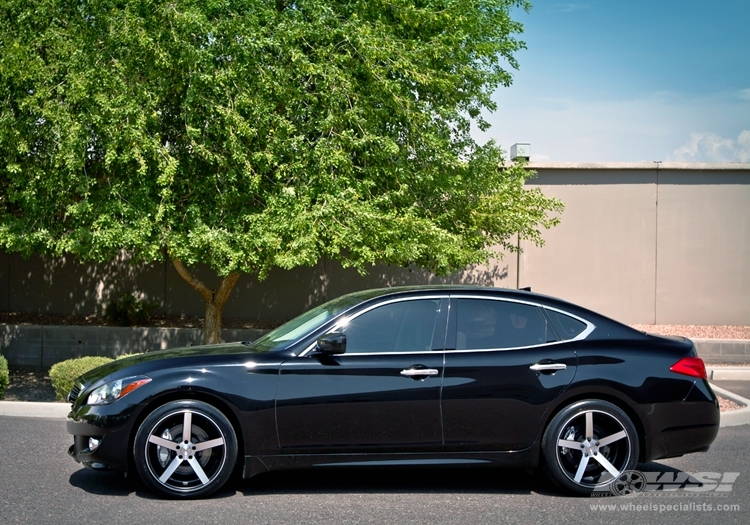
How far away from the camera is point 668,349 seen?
6.51 m

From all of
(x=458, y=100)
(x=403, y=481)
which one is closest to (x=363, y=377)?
(x=403, y=481)

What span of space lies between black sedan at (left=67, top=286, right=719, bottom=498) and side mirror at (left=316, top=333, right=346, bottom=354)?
0.03 feet

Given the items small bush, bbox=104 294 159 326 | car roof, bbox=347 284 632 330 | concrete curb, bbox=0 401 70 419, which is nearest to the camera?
car roof, bbox=347 284 632 330

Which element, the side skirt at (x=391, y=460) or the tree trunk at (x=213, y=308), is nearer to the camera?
the side skirt at (x=391, y=460)

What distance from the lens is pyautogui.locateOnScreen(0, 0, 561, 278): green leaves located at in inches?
431

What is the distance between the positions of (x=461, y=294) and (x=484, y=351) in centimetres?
52

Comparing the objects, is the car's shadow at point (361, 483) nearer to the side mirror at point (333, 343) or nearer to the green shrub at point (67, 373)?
the side mirror at point (333, 343)

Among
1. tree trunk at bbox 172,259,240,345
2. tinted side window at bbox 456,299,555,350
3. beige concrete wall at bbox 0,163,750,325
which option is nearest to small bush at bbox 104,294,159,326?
tree trunk at bbox 172,259,240,345

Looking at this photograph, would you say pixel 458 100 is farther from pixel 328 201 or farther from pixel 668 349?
pixel 668 349

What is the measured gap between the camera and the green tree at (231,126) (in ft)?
35.9

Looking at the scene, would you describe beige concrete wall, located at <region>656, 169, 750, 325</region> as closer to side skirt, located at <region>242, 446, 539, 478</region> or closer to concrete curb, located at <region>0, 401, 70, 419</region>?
side skirt, located at <region>242, 446, 539, 478</region>

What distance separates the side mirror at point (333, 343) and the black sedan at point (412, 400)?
0.4 inches

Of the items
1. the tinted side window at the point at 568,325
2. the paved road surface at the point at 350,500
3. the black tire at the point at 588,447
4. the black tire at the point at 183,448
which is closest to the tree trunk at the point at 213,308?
the paved road surface at the point at 350,500

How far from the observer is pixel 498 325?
21.4ft
